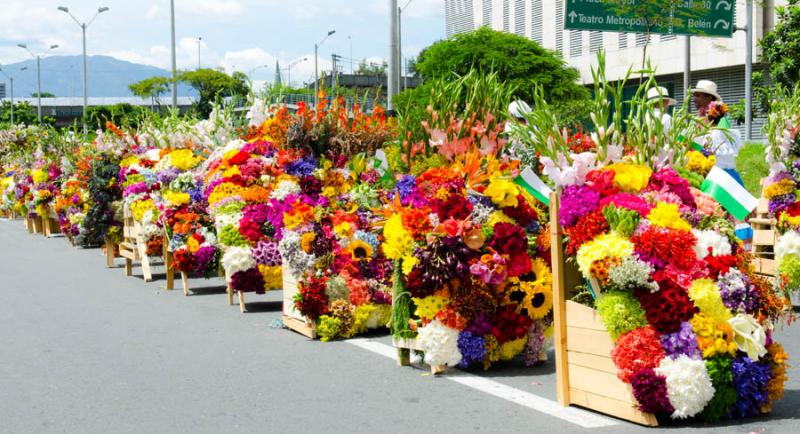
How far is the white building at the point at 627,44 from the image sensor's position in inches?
1543

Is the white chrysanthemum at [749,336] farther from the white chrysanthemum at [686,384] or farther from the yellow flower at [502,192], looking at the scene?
the yellow flower at [502,192]

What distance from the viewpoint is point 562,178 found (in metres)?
6.23

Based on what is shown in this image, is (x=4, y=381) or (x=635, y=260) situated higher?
(x=635, y=260)

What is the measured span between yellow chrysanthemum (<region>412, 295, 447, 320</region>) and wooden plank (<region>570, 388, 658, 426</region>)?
4.47 feet

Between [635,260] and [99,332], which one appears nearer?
[635,260]

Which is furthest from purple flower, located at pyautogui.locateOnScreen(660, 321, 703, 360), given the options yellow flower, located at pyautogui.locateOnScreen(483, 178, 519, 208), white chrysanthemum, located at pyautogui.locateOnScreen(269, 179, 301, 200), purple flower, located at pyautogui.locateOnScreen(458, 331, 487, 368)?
white chrysanthemum, located at pyautogui.locateOnScreen(269, 179, 301, 200)

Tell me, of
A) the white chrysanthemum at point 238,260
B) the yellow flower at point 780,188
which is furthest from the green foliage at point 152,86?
the yellow flower at point 780,188

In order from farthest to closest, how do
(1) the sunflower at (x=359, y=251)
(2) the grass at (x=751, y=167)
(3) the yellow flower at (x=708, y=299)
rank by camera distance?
(2) the grass at (x=751, y=167), (1) the sunflower at (x=359, y=251), (3) the yellow flower at (x=708, y=299)

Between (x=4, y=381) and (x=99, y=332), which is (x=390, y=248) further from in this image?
(x=99, y=332)

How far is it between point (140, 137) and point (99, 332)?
276 inches

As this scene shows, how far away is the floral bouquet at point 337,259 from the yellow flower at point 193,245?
101 inches

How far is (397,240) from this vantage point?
722 centimetres

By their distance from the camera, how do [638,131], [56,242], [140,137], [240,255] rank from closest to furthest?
[638,131] → [240,255] → [140,137] → [56,242]

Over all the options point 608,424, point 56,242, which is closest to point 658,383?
point 608,424
